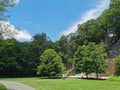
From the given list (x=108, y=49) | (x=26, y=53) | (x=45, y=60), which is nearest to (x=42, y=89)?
(x=45, y=60)

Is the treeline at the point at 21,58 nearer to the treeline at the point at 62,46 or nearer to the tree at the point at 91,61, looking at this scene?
the treeline at the point at 62,46

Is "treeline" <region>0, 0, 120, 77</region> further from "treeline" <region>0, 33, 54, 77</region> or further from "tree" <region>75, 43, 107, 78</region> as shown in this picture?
"tree" <region>75, 43, 107, 78</region>

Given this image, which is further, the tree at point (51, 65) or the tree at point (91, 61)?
the tree at point (51, 65)

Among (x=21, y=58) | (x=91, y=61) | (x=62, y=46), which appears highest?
(x=62, y=46)

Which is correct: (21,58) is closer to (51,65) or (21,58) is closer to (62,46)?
(62,46)

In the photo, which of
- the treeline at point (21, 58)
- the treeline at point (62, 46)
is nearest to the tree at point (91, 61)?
the treeline at point (62, 46)

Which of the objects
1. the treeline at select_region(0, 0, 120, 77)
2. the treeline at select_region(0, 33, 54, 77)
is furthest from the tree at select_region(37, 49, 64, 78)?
the treeline at select_region(0, 33, 54, 77)

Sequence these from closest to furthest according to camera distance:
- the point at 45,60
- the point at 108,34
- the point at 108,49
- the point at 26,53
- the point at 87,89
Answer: the point at 87,89
the point at 45,60
the point at 26,53
the point at 108,49
the point at 108,34

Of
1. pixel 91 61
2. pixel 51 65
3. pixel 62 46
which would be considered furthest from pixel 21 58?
pixel 91 61

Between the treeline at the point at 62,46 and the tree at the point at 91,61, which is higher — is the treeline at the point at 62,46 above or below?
above

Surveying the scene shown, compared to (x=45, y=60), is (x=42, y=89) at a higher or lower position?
lower

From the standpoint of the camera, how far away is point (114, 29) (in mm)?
67250

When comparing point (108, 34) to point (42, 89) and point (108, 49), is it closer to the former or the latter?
point (108, 49)

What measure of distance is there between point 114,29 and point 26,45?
19.9 metres
